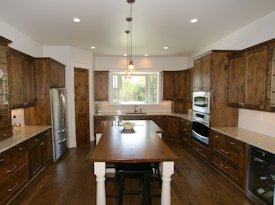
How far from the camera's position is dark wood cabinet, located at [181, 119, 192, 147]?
16.3ft

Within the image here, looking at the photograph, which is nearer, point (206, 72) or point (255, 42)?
point (255, 42)

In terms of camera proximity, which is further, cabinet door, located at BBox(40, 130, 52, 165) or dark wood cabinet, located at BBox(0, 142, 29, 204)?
cabinet door, located at BBox(40, 130, 52, 165)

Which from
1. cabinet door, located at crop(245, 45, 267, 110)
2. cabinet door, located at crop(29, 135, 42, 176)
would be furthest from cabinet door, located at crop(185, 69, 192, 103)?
cabinet door, located at crop(29, 135, 42, 176)

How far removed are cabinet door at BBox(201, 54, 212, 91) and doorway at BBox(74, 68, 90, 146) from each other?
351 cm

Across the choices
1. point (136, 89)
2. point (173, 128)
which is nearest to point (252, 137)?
point (173, 128)

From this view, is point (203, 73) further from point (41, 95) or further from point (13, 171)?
point (13, 171)

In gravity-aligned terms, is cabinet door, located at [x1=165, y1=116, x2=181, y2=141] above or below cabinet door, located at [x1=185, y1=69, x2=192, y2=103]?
below

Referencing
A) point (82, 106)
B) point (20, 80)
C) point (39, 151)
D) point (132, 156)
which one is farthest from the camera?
point (82, 106)

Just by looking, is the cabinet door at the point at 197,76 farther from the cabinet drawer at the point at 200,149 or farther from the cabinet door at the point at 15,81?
the cabinet door at the point at 15,81

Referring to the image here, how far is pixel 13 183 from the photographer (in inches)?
105

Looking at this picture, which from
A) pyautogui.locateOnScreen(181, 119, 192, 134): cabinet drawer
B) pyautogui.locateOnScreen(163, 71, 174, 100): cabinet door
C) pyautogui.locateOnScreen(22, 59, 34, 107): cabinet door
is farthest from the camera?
pyautogui.locateOnScreen(163, 71, 174, 100): cabinet door

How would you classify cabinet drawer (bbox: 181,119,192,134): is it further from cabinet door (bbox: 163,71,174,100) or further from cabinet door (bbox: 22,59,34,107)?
cabinet door (bbox: 22,59,34,107)

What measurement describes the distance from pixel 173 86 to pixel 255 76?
3.41 metres

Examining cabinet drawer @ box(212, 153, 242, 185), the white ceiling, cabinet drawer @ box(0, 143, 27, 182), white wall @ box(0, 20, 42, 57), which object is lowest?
cabinet drawer @ box(212, 153, 242, 185)
